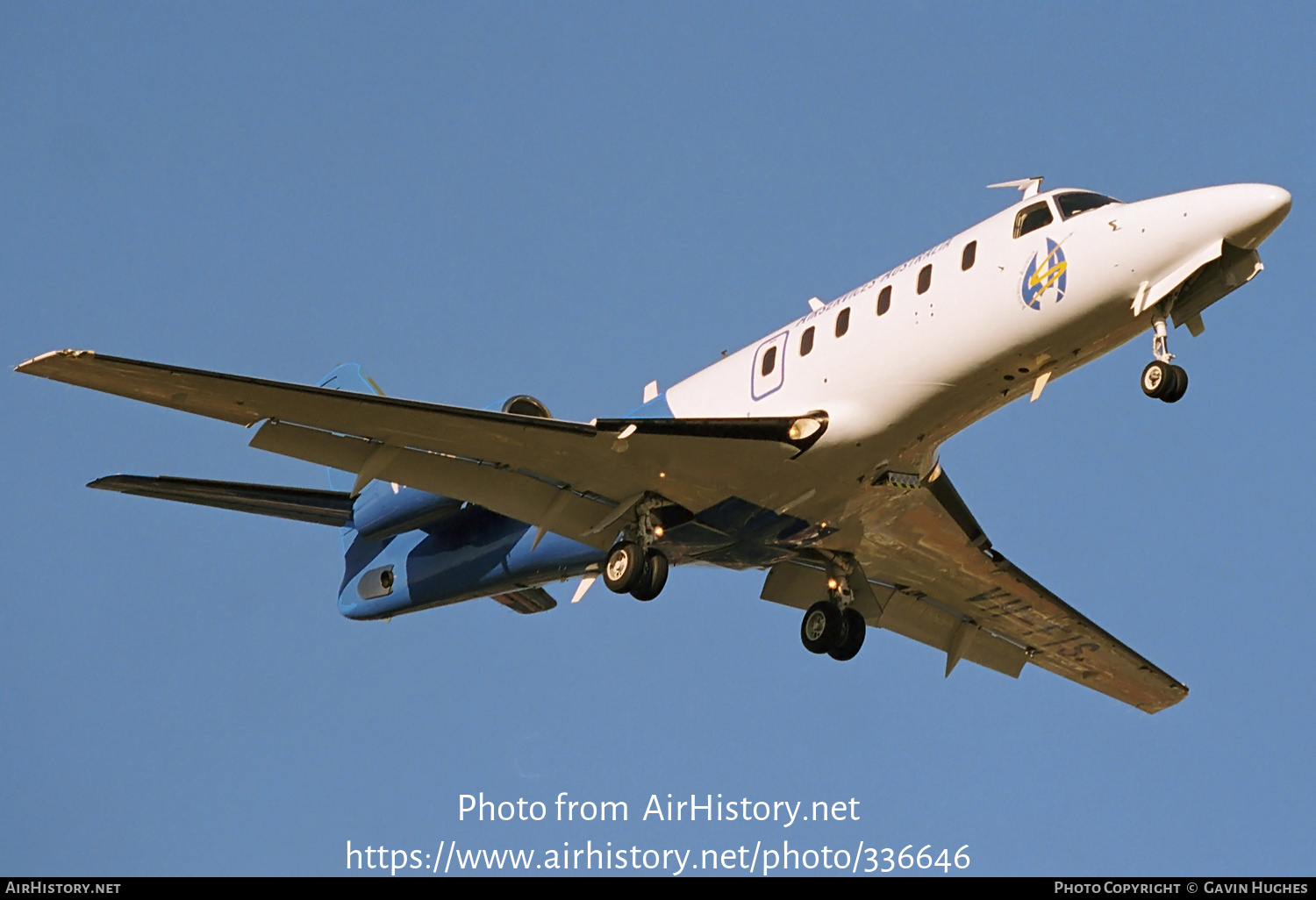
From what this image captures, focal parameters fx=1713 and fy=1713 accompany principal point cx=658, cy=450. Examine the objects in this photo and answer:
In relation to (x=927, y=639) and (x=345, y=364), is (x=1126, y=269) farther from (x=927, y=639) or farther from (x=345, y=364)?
(x=345, y=364)

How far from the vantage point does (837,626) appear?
24.1 metres

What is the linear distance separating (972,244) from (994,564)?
6.18m

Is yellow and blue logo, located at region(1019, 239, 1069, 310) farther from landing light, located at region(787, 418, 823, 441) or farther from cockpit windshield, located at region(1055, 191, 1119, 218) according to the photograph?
landing light, located at region(787, 418, 823, 441)

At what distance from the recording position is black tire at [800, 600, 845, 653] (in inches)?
947

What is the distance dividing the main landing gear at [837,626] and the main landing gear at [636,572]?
3.05 m

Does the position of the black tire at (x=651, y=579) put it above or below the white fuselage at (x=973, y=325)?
below

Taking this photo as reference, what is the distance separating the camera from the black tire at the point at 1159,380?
61.2ft

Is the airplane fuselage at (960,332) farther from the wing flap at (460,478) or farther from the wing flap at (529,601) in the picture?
the wing flap at (529,601)

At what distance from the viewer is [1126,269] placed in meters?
19.0

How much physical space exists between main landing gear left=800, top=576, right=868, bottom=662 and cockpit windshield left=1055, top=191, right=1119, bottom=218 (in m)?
6.68

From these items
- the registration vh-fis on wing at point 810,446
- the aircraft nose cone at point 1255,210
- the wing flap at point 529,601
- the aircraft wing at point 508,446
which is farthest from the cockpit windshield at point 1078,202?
the wing flap at point 529,601

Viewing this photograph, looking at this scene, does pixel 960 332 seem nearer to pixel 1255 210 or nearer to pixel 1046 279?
pixel 1046 279

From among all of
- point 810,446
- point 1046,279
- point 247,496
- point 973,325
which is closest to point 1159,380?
point 1046,279

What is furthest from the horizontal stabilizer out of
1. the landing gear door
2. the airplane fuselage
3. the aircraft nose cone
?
the aircraft nose cone
